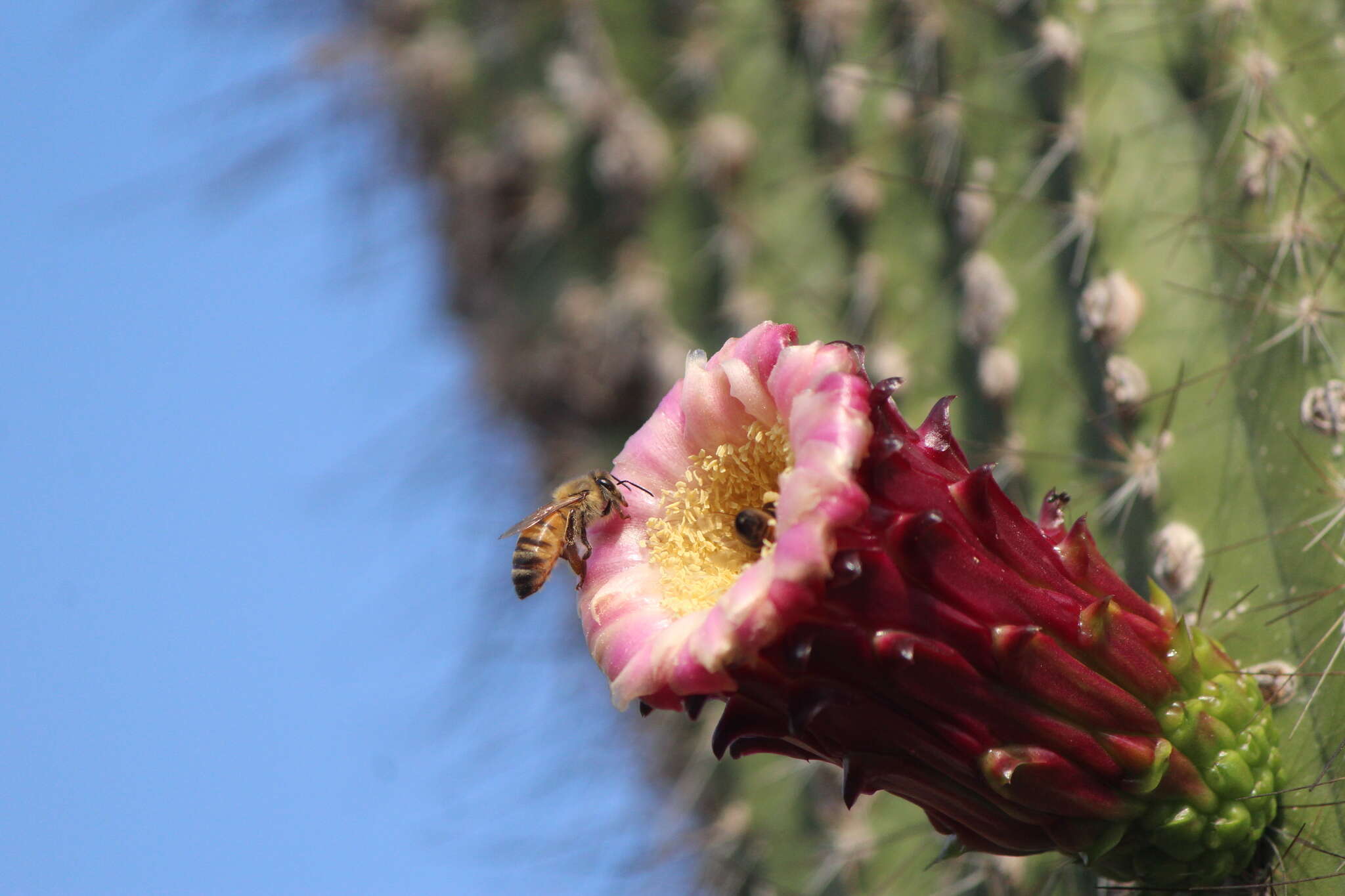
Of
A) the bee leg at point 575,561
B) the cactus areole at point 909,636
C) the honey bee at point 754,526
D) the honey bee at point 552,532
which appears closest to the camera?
the cactus areole at point 909,636

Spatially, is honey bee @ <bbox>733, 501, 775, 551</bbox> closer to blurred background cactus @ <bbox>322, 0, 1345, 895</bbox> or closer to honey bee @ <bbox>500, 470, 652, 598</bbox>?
honey bee @ <bbox>500, 470, 652, 598</bbox>

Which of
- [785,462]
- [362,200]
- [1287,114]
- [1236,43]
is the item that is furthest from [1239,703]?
[362,200]

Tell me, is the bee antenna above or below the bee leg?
above

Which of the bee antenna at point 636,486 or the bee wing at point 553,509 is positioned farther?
the bee wing at point 553,509

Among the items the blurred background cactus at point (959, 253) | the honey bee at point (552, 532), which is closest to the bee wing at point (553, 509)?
the honey bee at point (552, 532)

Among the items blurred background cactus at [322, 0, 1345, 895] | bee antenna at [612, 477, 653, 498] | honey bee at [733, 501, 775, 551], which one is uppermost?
bee antenna at [612, 477, 653, 498]

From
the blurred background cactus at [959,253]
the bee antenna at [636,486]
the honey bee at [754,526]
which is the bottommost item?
the blurred background cactus at [959,253]

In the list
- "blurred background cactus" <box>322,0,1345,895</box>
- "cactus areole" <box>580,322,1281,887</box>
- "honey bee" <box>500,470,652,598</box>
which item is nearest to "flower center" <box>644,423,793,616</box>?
"cactus areole" <box>580,322,1281,887</box>

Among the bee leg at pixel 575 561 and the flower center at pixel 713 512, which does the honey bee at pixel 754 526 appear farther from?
the bee leg at pixel 575 561
